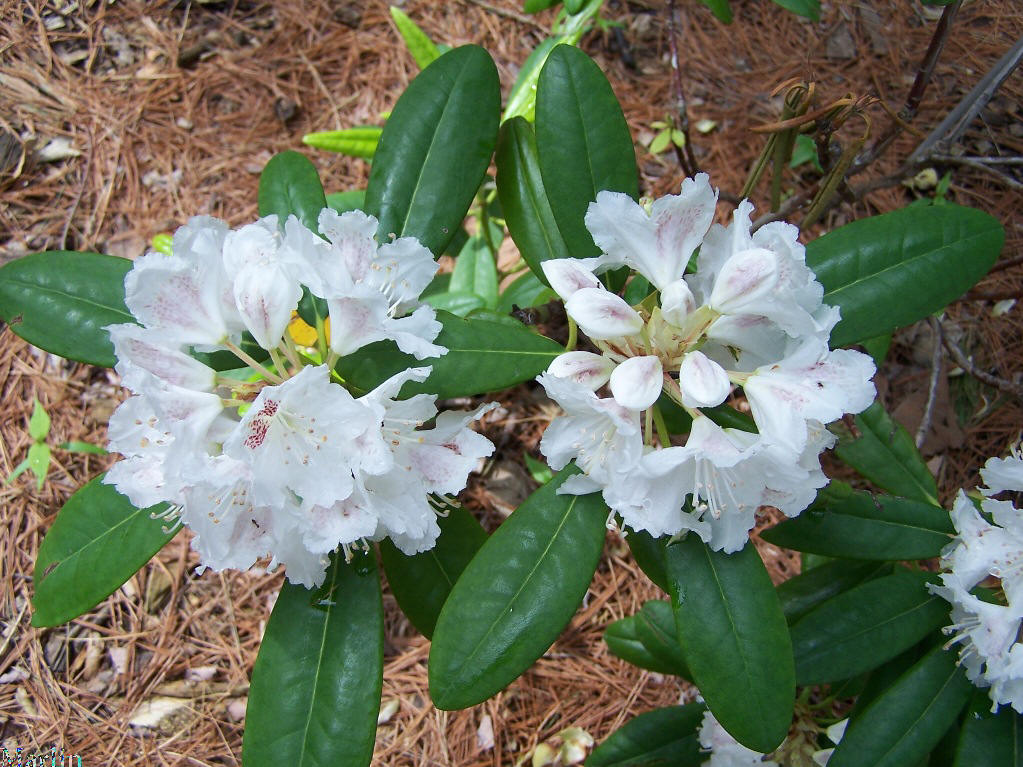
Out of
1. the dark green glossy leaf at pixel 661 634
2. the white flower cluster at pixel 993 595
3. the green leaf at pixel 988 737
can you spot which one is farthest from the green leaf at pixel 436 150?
the green leaf at pixel 988 737

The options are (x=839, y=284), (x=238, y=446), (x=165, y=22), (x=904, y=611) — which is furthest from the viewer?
(x=165, y=22)

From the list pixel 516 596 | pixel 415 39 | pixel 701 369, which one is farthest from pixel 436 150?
pixel 415 39

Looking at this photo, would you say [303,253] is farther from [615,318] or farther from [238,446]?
[615,318]

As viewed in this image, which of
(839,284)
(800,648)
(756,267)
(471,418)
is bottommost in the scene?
(800,648)

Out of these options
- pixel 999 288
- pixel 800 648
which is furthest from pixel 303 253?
pixel 999 288

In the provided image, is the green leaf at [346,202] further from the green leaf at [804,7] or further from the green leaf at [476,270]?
the green leaf at [804,7]
